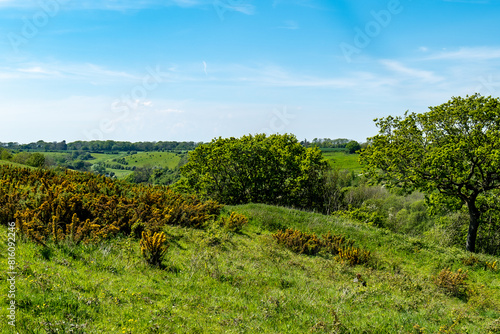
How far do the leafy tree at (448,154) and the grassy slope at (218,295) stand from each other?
10.1m

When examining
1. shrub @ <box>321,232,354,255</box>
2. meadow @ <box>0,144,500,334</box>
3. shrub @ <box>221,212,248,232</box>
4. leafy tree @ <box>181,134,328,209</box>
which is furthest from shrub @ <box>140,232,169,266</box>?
leafy tree @ <box>181,134,328,209</box>

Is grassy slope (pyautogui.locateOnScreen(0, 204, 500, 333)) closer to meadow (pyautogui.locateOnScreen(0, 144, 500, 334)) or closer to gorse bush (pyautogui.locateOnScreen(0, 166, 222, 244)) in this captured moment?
meadow (pyautogui.locateOnScreen(0, 144, 500, 334))

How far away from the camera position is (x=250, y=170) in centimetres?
3638

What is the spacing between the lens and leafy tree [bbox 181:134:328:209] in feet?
118

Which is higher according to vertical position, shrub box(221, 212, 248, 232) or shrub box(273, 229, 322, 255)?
shrub box(221, 212, 248, 232)

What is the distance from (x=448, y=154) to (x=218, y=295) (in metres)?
19.1

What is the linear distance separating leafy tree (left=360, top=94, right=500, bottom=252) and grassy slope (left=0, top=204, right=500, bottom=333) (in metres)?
10.1

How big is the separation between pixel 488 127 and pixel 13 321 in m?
25.7

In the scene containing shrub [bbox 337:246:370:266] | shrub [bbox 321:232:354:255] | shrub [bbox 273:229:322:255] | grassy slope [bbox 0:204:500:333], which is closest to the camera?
grassy slope [bbox 0:204:500:333]

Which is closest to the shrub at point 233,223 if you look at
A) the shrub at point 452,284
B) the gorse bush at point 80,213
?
the gorse bush at point 80,213

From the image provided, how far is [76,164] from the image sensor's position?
144 metres

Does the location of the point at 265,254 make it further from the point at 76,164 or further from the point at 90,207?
the point at 76,164

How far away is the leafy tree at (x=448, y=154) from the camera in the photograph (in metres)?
19.9

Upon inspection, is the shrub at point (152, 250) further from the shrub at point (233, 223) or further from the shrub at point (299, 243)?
the shrub at point (299, 243)
